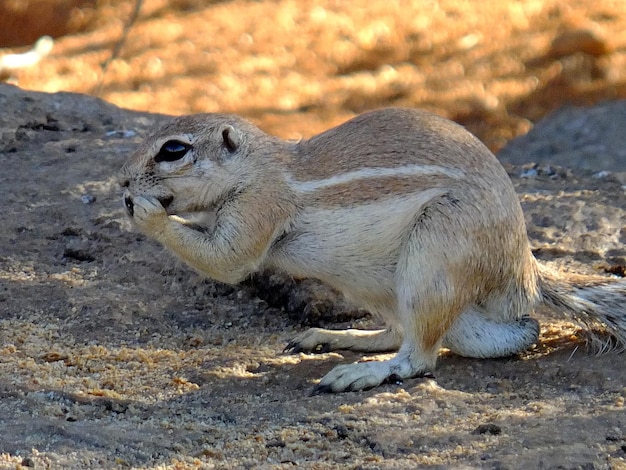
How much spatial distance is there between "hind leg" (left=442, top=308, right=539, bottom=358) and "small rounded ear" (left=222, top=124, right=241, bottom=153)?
128 cm

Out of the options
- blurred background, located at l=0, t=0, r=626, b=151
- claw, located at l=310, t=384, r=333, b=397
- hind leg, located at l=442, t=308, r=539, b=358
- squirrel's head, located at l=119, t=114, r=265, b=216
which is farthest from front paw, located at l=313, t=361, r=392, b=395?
blurred background, located at l=0, t=0, r=626, b=151

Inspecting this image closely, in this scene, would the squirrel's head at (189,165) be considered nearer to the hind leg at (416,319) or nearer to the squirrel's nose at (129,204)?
the squirrel's nose at (129,204)

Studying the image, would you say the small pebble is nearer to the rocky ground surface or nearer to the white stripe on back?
the rocky ground surface

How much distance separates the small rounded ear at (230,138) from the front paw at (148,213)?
16.8 inches

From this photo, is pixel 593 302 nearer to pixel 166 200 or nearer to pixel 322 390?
pixel 322 390

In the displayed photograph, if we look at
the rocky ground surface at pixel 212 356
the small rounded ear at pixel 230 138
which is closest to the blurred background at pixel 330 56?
the rocky ground surface at pixel 212 356

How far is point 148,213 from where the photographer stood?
459cm

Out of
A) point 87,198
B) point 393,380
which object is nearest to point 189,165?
point 393,380

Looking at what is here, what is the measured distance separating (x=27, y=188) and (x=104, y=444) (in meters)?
2.79

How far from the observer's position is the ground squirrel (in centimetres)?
440

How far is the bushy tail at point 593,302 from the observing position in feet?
15.1

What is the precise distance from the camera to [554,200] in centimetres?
627

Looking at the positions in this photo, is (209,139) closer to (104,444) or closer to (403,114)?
(403,114)

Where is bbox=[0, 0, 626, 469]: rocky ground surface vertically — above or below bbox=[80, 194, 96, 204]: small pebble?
below
